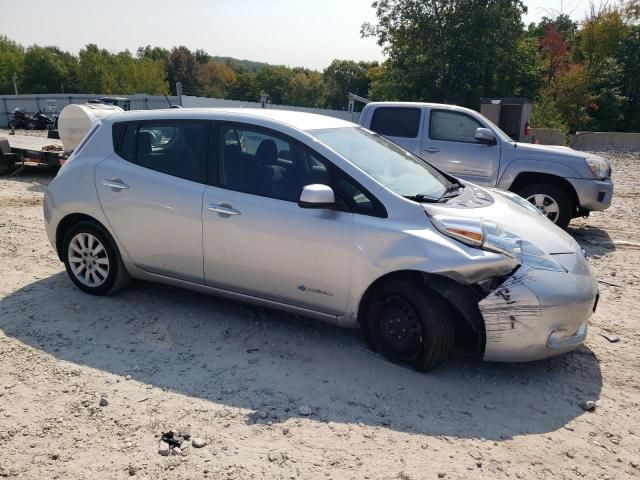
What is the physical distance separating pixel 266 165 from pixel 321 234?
2.46 feet

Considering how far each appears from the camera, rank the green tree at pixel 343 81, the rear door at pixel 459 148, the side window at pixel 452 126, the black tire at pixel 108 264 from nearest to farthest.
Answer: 1. the black tire at pixel 108 264
2. the rear door at pixel 459 148
3. the side window at pixel 452 126
4. the green tree at pixel 343 81

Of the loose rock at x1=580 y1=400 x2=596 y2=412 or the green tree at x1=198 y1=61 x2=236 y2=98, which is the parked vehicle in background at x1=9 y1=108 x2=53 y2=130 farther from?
the green tree at x1=198 y1=61 x2=236 y2=98

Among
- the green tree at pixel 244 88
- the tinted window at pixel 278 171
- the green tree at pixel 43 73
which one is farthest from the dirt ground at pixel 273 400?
the green tree at pixel 244 88

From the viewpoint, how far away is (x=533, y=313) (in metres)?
3.19

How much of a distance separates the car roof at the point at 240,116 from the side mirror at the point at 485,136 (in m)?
3.57

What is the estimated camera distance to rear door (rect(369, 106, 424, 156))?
810cm

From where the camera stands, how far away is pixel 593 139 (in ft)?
66.1

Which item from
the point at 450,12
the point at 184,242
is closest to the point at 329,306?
the point at 184,242

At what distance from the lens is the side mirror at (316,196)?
3375 millimetres

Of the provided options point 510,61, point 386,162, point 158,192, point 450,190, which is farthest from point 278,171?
point 510,61

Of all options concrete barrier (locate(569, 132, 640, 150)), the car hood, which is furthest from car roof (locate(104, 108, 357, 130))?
concrete barrier (locate(569, 132, 640, 150))

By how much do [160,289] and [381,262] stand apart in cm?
253

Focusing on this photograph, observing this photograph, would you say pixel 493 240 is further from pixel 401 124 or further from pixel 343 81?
pixel 343 81

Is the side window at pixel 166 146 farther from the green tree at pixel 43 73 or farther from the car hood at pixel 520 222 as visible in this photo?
Answer: the green tree at pixel 43 73
